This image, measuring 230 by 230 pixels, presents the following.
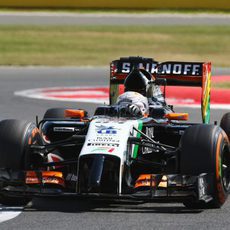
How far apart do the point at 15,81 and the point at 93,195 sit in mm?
13179

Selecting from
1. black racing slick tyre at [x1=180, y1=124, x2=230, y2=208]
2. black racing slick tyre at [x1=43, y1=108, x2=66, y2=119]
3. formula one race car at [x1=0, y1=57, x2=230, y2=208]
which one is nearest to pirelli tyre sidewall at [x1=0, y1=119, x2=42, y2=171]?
formula one race car at [x1=0, y1=57, x2=230, y2=208]

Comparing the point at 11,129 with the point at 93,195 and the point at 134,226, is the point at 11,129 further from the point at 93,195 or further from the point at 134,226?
the point at 134,226

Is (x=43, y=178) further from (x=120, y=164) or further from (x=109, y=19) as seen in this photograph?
(x=109, y=19)

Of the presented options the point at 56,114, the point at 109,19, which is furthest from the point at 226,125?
the point at 109,19

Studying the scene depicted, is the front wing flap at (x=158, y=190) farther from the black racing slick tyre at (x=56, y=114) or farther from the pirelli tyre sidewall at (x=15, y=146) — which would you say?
the black racing slick tyre at (x=56, y=114)

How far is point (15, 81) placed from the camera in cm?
2108

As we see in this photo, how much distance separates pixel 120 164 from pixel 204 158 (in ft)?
2.40

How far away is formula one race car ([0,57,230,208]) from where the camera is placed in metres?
8.27

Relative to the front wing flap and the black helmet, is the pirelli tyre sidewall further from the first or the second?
the black helmet

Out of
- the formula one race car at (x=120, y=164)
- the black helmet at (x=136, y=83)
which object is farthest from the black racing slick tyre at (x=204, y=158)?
the black helmet at (x=136, y=83)

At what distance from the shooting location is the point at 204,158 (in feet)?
27.5

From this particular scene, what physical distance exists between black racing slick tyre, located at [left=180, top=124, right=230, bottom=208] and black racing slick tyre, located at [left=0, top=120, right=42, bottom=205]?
4.63 ft

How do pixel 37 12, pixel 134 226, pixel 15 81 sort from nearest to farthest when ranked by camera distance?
1. pixel 134 226
2. pixel 15 81
3. pixel 37 12

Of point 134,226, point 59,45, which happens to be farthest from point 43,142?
point 59,45
